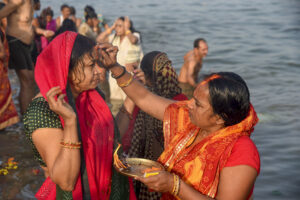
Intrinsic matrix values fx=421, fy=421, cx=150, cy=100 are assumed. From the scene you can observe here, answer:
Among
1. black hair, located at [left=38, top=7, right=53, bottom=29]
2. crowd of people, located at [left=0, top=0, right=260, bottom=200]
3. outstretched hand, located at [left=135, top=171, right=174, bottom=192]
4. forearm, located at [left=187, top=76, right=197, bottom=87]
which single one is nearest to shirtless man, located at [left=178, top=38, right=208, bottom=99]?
forearm, located at [left=187, top=76, right=197, bottom=87]

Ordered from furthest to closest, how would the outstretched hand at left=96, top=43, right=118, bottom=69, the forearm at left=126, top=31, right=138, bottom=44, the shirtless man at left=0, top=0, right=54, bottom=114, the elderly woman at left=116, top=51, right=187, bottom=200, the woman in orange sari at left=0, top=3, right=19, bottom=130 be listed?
the forearm at left=126, top=31, right=138, bottom=44 → the shirtless man at left=0, top=0, right=54, bottom=114 → the woman in orange sari at left=0, top=3, right=19, bottom=130 → the elderly woman at left=116, top=51, right=187, bottom=200 → the outstretched hand at left=96, top=43, right=118, bottom=69

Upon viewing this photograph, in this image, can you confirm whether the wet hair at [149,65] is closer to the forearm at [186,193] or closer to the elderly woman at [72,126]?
the elderly woman at [72,126]

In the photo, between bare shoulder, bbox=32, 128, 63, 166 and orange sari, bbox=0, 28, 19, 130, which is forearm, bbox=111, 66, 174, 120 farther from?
orange sari, bbox=0, 28, 19, 130

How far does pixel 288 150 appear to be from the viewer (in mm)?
6711

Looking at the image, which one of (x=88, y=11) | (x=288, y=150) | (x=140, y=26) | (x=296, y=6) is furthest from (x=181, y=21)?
(x=288, y=150)

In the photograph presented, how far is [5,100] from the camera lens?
19.7 feet

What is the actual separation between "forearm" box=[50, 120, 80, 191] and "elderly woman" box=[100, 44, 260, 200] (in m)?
0.40

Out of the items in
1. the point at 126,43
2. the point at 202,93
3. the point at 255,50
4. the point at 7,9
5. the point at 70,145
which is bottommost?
the point at 255,50

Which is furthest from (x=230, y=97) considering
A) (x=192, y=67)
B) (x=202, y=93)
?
(x=192, y=67)

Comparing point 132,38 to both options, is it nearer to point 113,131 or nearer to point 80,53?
point 113,131

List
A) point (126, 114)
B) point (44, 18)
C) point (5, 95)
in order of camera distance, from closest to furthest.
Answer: point (126, 114), point (5, 95), point (44, 18)

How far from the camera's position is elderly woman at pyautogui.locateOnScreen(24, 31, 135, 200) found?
240cm

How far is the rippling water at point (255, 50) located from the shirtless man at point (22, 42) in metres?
0.69

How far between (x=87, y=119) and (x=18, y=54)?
13.4 ft
